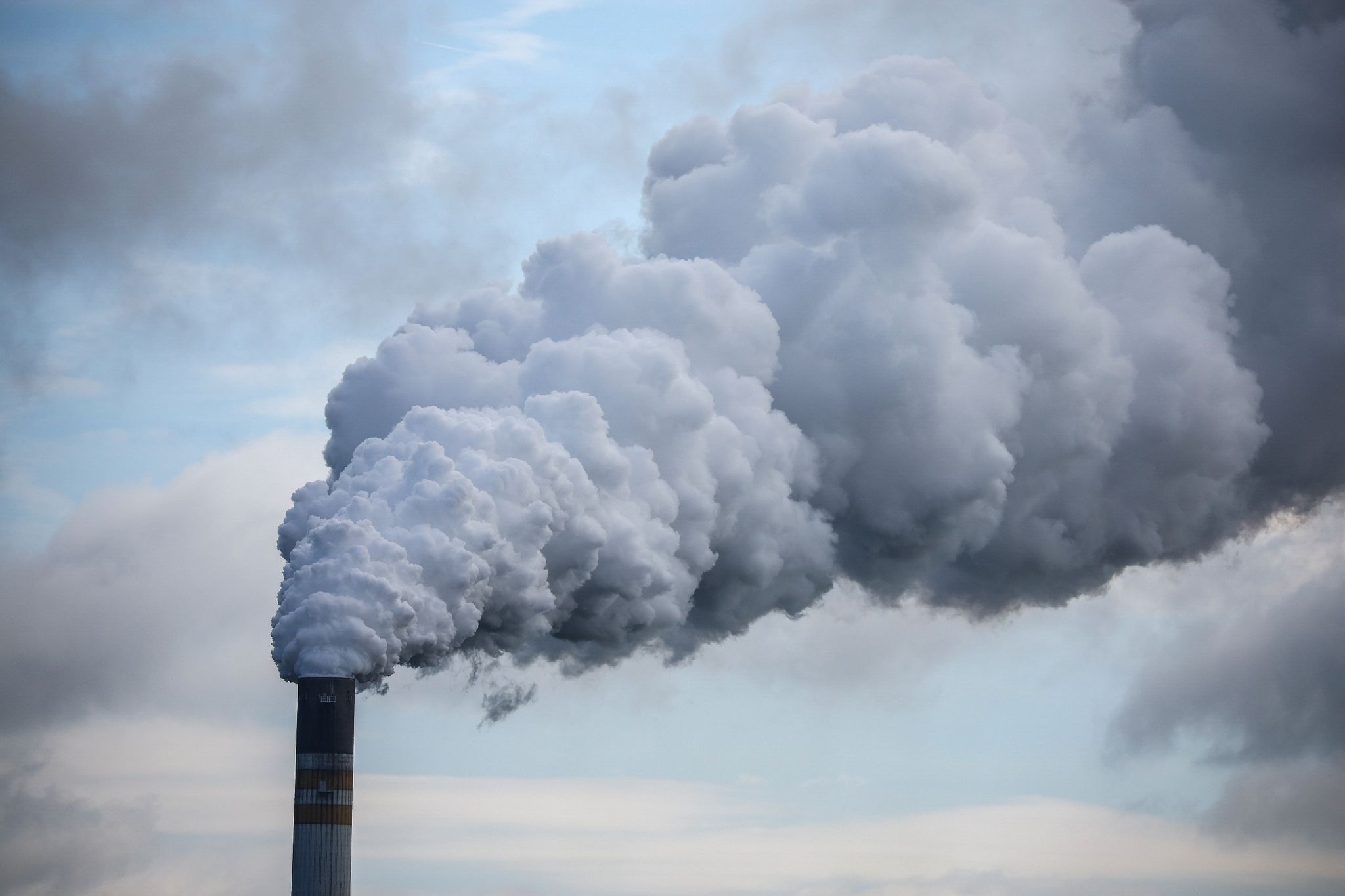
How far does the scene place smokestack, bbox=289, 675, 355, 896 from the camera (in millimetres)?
92688

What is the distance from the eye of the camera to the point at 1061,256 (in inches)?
5128

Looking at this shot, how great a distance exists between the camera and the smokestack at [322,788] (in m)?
92.7

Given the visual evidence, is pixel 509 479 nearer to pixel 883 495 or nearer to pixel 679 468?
pixel 679 468

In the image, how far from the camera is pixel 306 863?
9306cm

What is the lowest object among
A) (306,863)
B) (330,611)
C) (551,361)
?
(306,863)

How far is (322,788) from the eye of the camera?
93.2 m

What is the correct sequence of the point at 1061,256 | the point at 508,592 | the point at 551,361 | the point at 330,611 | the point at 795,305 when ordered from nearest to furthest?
the point at 330,611 → the point at 508,592 → the point at 551,361 → the point at 795,305 → the point at 1061,256

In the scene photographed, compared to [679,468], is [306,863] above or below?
below

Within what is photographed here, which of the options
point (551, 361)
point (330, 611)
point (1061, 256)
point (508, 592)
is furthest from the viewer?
point (1061, 256)

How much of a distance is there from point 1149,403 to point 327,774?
Result: 214 feet

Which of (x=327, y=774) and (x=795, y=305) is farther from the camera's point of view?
(x=795, y=305)

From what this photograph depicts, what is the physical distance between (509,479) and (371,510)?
267 inches

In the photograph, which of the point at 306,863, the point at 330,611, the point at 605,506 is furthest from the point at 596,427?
the point at 306,863


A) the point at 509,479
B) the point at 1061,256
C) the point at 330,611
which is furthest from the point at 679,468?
the point at 1061,256
